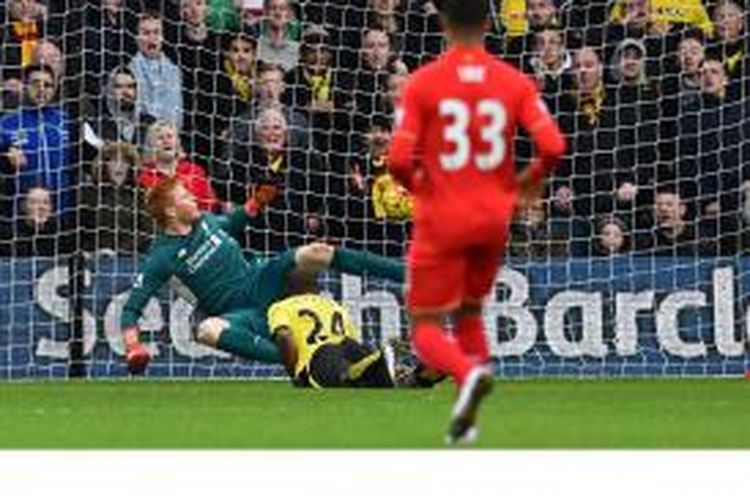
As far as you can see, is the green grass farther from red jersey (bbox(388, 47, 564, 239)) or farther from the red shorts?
red jersey (bbox(388, 47, 564, 239))

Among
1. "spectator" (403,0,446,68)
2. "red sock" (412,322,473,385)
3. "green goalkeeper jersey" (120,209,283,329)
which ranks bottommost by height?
"green goalkeeper jersey" (120,209,283,329)

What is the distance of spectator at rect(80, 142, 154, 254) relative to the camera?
16.9m

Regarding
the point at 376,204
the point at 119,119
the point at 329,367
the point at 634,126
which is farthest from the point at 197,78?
the point at 329,367

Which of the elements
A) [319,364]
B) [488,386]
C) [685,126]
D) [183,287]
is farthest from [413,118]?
[685,126]

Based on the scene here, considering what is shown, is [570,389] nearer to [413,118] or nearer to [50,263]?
[50,263]

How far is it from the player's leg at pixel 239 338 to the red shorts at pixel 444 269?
16.7 feet

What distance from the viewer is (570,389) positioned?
583 inches

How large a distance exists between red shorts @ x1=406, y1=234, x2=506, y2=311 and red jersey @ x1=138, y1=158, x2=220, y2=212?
6.90 metres

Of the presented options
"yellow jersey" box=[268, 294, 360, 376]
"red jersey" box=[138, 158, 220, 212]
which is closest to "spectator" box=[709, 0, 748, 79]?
"red jersey" box=[138, 158, 220, 212]

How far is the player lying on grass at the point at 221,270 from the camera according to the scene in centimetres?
1480

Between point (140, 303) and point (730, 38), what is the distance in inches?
200

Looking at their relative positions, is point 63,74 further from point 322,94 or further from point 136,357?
point 136,357

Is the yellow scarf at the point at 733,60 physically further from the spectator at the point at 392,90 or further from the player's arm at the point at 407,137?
the player's arm at the point at 407,137

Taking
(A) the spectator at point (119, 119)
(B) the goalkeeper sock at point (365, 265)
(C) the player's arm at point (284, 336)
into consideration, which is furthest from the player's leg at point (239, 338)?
(A) the spectator at point (119, 119)
